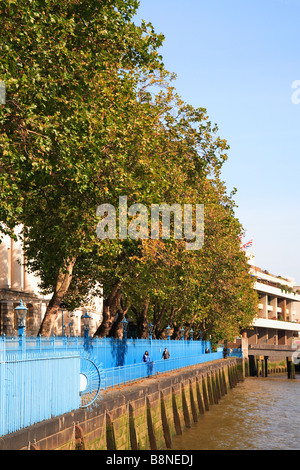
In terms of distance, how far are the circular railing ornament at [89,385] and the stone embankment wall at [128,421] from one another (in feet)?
1.05

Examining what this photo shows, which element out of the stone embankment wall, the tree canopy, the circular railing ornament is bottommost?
the stone embankment wall

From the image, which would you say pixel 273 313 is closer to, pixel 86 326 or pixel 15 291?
pixel 15 291

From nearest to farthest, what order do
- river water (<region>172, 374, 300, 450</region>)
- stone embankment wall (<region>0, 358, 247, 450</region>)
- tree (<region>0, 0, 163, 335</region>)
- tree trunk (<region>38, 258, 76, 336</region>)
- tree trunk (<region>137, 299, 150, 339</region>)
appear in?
stone embankment wall (<region>0, 358, 247, 450</region>) → tree (<region>0, 0, 163, 335</region>) → tree trunk (<region>38, 258, 76, 336</region>) → river water (<region>172, 374, 300, 450</region>) → tree trunk (<region>137, 299, 150, 339</region>)

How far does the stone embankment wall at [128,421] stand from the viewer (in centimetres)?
1269

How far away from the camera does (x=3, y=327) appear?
160ft

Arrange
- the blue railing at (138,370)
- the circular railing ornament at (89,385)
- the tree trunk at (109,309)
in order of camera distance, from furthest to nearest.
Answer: the tree trunk at (109,309), the blue railing at (138,370), the circular railing ornament at (89,385)

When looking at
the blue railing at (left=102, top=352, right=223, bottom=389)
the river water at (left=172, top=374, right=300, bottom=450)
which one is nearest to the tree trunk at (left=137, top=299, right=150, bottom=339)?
the blue railing at (left=102, top=352, right=223, bottom=389)

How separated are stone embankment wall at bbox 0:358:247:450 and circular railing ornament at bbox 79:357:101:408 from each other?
320 millimetres

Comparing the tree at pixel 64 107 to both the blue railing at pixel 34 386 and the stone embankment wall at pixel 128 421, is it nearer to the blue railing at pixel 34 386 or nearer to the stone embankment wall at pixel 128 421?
the blue railing at pixel 34 386

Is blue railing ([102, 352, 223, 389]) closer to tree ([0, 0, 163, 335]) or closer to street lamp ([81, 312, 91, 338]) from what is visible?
street lamp ([81, 312, 91, 338])

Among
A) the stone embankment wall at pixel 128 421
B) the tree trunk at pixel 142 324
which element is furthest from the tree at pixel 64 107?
the tree trunk at pixel 142 324

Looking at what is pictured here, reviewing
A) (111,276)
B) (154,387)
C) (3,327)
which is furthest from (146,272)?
(3,327)

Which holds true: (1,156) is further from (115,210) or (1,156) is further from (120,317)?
(120,317)

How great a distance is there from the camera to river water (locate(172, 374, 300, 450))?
27.6m
